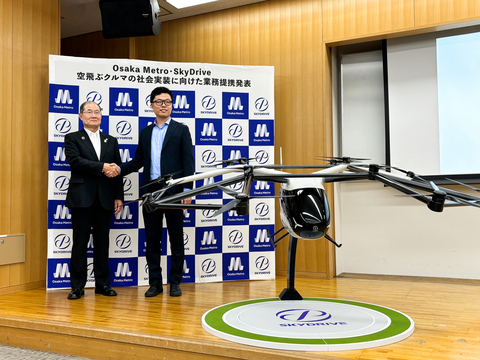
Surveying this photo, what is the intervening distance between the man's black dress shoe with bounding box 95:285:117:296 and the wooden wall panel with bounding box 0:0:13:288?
3.02 ft

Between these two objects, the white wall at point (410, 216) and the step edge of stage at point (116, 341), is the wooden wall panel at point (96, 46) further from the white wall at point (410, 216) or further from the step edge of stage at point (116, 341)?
the step edge of stage at point (116, 341)

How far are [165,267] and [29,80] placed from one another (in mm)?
2315

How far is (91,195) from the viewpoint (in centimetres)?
364

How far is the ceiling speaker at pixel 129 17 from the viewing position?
400 centimetres

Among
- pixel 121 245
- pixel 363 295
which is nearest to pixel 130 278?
pixel 121 245

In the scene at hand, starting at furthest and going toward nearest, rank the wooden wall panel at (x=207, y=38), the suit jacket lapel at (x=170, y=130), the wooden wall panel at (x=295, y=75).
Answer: the wooden wall panel at (x=207, y=38) < the wooden wall panel at (x=295, y=75) < the suit jacket lapel at (x=170, y=130)

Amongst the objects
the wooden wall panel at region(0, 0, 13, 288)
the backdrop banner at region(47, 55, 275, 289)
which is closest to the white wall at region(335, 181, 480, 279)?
the backdrop banner at region(47, 55, 275, 289)

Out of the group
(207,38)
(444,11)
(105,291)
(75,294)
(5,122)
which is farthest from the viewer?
(207,38)

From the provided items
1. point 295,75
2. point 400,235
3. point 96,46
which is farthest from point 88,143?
point 400,235

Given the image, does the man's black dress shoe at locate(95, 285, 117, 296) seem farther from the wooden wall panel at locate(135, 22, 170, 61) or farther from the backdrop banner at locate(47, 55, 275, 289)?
the wooden wall panel at locate(135, 22, 170, 61)

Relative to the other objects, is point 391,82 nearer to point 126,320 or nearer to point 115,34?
point 115,34

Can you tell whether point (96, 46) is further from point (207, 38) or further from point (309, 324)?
point (309, 324)

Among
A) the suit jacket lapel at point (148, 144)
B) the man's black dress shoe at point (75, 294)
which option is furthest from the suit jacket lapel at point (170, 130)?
the man's black dress shoe at point (75, 294)

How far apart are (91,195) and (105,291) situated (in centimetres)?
86
